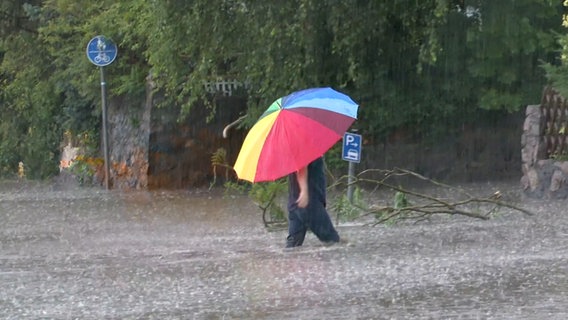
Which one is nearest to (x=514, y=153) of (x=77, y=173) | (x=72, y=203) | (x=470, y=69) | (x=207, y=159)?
(x=470, y=69)

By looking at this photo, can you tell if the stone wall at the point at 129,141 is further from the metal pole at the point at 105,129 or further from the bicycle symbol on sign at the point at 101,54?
the bicycle symbol on sign at the point at 101,54

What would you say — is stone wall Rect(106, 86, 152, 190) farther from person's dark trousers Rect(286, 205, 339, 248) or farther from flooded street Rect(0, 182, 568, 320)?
person's dark trousers Rect(286, 205, 339, 248)

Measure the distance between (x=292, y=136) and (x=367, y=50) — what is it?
328 inches

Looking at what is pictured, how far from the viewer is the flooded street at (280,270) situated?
8195 millimetres

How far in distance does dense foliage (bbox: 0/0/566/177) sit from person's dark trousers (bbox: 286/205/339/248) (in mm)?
6275

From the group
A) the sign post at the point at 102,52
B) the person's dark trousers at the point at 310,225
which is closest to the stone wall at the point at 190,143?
the sign post at the point at 102,52

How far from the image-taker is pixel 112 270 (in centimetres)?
1066

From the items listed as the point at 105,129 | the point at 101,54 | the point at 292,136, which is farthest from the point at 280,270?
the point at 105,129

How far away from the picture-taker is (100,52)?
819 inches

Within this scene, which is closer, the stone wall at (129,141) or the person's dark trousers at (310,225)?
the person's dark trousers at (310,225)

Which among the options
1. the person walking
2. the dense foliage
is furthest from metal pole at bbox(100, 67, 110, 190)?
the person walking

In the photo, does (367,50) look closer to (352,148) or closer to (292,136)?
(352,148)

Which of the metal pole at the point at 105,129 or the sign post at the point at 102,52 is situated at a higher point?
the sign post at the point at 102,52

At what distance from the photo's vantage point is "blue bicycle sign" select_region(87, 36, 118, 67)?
2070 centimetres
